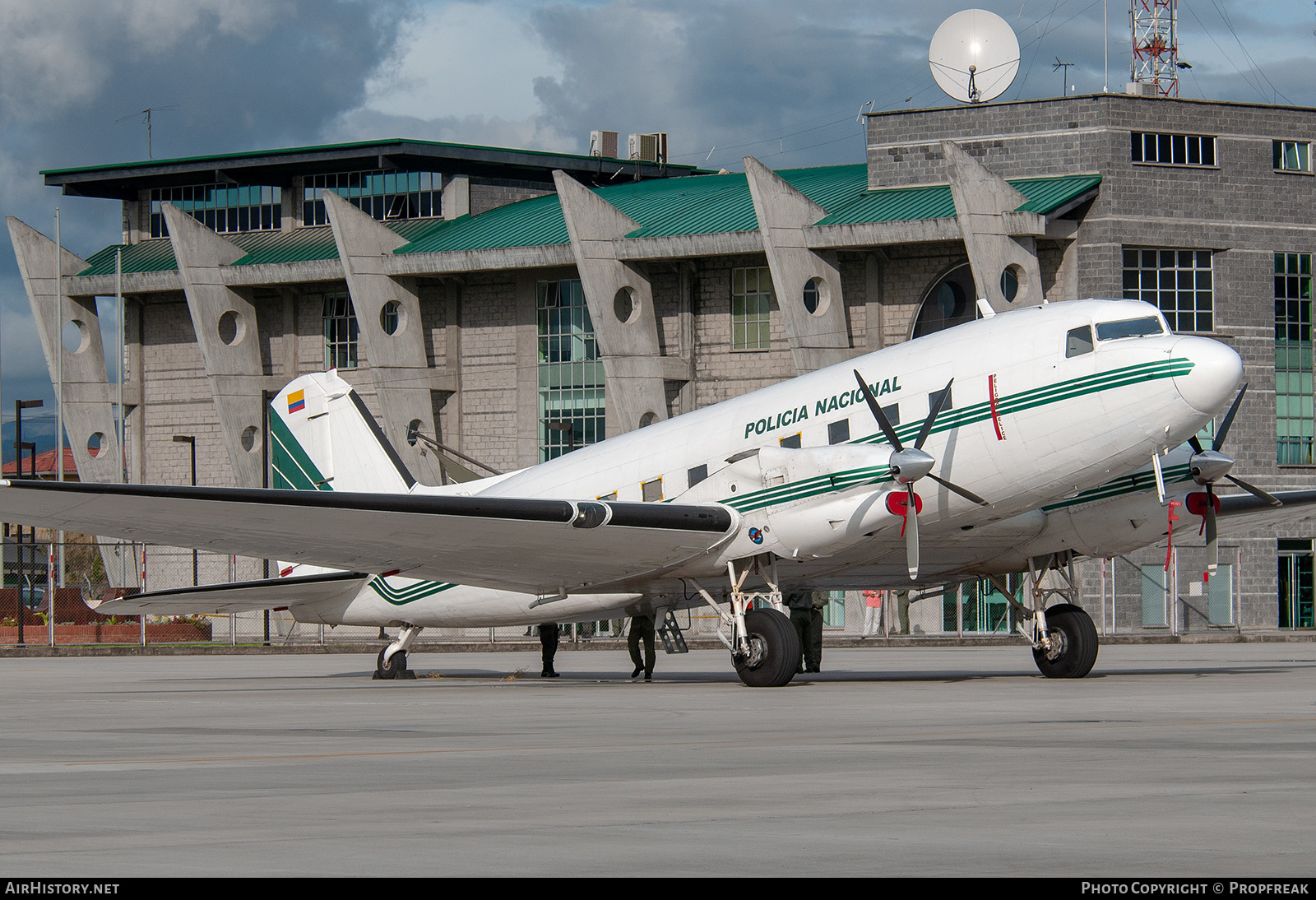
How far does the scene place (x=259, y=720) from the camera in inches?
733

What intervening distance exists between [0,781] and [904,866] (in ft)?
24.3

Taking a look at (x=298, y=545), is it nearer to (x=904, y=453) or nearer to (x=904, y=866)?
(x=904, y=453)

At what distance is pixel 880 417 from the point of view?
74.0 ft

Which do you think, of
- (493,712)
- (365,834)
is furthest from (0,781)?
(493,712)

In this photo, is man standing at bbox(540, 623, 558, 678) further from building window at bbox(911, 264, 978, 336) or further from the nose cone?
building window at bbox(911, 264, 978, 336)

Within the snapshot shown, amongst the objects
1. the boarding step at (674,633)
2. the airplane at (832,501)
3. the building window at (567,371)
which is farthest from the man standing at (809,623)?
the building window at (567,371)

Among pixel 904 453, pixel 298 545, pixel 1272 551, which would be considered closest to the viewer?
pixel 904 453

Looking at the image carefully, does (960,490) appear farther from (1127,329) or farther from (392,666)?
(392,666)

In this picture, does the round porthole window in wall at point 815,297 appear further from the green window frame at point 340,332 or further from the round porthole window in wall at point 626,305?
the green window frame at point 340,332

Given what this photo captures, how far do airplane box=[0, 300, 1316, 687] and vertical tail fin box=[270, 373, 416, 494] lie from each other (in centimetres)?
388

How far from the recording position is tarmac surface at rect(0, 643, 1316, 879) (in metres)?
7.46

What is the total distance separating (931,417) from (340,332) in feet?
197

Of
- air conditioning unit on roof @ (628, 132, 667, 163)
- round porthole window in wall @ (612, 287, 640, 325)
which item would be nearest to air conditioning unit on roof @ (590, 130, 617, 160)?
air conditioning unit on roof @ (628, 132, 667, 163)

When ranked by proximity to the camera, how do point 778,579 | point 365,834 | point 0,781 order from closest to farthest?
point 365,834 < point 0,781 < point 778,579
